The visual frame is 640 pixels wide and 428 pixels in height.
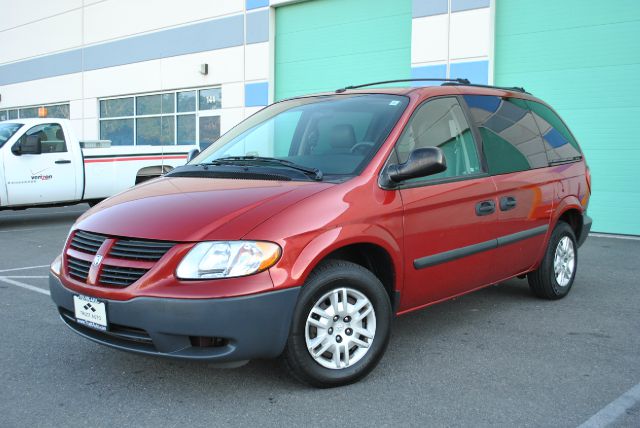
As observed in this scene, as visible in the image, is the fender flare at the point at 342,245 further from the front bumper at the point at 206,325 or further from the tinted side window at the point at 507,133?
the tinted side window at the point at 507,133

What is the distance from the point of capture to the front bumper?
314 centimetres

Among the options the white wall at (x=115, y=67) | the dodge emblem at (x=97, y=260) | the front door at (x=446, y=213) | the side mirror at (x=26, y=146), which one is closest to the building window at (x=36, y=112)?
the white wall at (x=115, y=67)

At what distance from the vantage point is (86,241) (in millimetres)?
3629

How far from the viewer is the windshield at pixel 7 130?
10852mm

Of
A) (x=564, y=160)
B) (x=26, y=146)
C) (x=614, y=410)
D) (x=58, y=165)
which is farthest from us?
(x=58, y=165)

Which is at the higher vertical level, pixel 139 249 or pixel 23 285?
pixel 139 249

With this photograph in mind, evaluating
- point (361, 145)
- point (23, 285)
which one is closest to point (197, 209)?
point (361, 145)

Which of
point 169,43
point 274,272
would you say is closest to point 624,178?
point 274,272

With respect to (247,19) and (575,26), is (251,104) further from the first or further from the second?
(575,26)

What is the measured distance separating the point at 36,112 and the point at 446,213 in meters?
22.9

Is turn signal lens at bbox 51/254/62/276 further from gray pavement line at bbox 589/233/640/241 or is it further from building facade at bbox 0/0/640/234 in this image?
building facade at bbox 0/0/640/234

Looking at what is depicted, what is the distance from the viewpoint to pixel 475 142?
468 centimetres

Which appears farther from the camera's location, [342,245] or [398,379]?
[398,379]

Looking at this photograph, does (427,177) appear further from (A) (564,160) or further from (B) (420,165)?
(A) (564,160)
